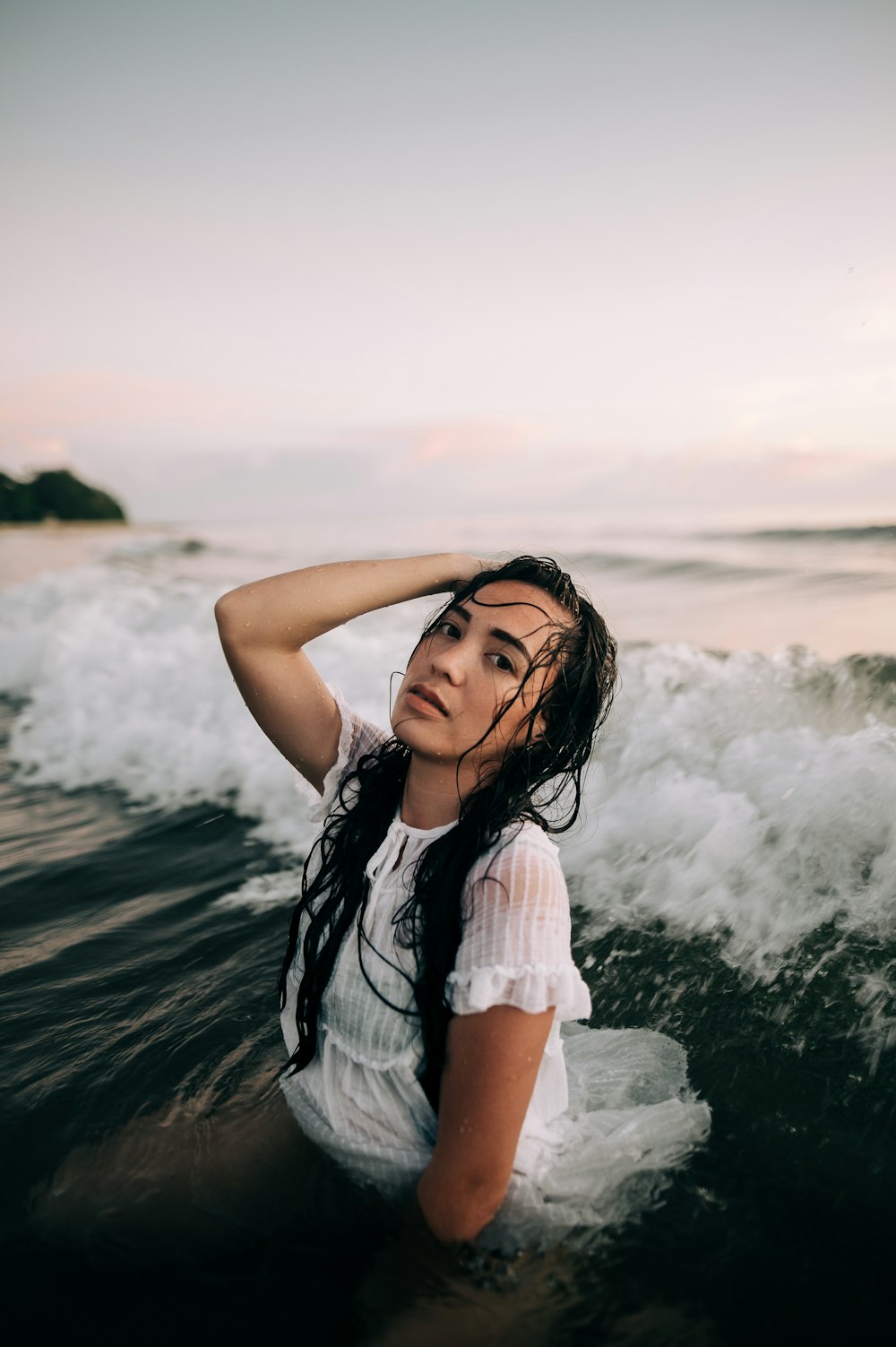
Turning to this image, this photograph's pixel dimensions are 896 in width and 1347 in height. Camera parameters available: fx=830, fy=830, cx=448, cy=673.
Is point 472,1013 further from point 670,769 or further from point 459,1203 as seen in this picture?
point 670,769

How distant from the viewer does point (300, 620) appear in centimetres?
215

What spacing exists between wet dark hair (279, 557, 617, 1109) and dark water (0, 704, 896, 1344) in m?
0.41

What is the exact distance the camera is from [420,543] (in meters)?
16.0

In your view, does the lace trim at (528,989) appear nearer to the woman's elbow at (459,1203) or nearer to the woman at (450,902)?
the woman at (450,902)

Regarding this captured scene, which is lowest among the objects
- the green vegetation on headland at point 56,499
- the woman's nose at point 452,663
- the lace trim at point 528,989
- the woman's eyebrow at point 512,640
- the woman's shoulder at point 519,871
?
the lace trim at point 528,989

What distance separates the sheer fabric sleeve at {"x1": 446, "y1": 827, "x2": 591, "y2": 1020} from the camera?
1.59 metres

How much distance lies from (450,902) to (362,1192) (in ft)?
3.01

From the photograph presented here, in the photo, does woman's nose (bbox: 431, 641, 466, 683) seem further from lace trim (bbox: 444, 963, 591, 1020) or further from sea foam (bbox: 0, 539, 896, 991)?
sea foam (bbox: 0, 539, 896, 991)

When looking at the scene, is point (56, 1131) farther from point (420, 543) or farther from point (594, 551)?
point (420, 543)

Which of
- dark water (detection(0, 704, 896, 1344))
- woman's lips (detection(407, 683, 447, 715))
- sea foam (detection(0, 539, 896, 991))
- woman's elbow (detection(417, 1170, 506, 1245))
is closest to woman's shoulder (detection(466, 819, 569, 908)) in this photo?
woman's lips (detection(407, 683, 447, 715))

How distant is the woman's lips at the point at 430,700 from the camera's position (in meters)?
1.89

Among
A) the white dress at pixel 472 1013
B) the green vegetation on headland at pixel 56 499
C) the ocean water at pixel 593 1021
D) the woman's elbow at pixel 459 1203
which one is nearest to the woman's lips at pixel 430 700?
the white dress at pixel 472 1013

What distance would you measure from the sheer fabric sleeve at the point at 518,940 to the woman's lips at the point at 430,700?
1.09 ft

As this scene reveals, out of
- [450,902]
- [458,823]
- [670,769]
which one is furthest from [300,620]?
[670,769]
